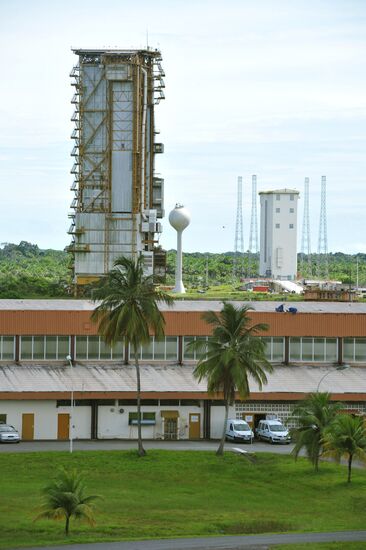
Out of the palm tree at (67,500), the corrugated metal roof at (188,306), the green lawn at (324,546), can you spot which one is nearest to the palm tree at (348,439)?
the green lawn at (324,546)

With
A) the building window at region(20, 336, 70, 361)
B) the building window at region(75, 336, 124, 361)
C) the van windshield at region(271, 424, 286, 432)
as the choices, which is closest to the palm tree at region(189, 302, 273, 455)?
the van windshield at region(271, 424, 286, 432)

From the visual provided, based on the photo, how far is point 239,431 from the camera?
83438 millimetres

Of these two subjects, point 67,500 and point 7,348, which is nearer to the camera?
point 67,500

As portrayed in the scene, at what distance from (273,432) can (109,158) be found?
78030mm

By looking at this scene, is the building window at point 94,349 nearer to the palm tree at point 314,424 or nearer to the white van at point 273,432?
the white van at point 273,432

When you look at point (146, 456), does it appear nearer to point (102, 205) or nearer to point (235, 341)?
point (235, 341)

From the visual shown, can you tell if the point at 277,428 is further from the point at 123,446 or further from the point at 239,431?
the point at 123,446

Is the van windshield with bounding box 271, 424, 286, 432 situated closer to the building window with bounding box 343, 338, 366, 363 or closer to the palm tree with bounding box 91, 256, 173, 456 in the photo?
the building window with bounding box 343, 338, 366, 363

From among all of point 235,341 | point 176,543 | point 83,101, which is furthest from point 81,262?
point 176,543

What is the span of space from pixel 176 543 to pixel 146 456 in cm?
2430

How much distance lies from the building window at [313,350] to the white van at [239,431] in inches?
431

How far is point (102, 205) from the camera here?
157 meters

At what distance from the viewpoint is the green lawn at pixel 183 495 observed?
53438 millimetres

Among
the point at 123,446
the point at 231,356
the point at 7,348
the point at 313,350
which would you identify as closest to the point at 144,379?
the point at 123,446
